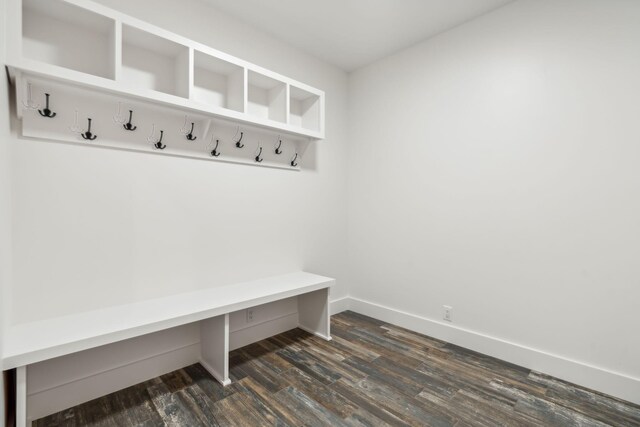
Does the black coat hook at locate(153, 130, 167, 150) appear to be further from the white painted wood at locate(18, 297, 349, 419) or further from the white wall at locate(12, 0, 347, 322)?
the white painted wood at locate(18, 297, 349, 419)

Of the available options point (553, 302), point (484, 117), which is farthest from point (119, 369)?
point (484, 117)

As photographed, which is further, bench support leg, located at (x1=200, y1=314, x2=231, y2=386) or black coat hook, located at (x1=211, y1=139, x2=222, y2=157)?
black coat hook, located at (x1=211, y1=139, x2=222, y2=157)

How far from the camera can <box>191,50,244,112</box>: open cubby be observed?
7.47 feet

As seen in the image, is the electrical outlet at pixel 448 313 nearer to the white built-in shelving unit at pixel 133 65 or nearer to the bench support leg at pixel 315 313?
the bench support leg at pixel 315 313

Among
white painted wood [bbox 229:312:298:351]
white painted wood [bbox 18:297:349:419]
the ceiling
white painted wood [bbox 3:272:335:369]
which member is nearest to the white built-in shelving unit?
→ the ceiling

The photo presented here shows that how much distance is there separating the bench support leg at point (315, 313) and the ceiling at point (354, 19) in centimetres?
223

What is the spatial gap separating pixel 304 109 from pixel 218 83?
864mm

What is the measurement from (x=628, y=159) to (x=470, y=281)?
4.23 ft

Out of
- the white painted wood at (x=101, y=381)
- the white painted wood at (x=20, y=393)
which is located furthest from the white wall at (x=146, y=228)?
the white painted wood at (x=20, y=393)

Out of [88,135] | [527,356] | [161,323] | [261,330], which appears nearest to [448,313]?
[527,356]

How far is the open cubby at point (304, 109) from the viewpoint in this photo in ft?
9.43

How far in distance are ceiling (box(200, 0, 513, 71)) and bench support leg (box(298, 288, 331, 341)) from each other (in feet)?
7.33

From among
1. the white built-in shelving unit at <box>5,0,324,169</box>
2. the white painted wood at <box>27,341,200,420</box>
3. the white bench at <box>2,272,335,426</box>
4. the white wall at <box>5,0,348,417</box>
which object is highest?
the white built-in shelving unit at <box>5,0,324,169</box>

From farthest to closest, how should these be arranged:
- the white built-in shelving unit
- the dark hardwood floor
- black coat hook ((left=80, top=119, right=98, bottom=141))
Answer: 1. black coat hook ((left=80, top=119, right=98, bottom=141))
2. the dark hardwood floor
3. the white built-in shelving unit
